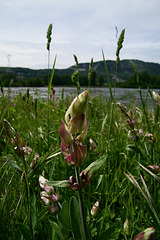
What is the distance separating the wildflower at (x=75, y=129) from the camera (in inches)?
18.2

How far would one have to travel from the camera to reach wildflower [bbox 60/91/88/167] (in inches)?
18.2

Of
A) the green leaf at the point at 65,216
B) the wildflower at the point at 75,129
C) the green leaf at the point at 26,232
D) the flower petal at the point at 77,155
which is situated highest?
the wildflower at the point at 75,129

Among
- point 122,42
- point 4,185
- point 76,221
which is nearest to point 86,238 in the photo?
point 76,221

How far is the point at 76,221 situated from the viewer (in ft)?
2.22

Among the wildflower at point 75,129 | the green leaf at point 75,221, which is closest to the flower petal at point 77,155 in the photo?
the wildflower at point 75,129

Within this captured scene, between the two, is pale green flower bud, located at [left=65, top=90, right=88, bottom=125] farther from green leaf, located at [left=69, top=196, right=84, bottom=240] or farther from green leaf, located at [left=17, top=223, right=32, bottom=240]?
green leaf, located at [left=17, top=223, right=32, bottom=240]

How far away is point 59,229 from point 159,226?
0.39m

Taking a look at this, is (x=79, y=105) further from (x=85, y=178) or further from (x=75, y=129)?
(x=85, y=178)

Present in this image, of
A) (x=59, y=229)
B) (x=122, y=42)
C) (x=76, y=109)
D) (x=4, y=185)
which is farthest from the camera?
(x=122, y=42)

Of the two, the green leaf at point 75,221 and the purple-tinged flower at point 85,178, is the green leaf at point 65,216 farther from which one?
the purple-tinged flower at point 85,178

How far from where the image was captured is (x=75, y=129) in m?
0.48

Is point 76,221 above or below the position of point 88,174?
below

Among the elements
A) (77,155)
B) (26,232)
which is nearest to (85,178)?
(77,155)

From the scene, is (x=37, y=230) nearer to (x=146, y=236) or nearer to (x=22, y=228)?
(x=22, y=228)
